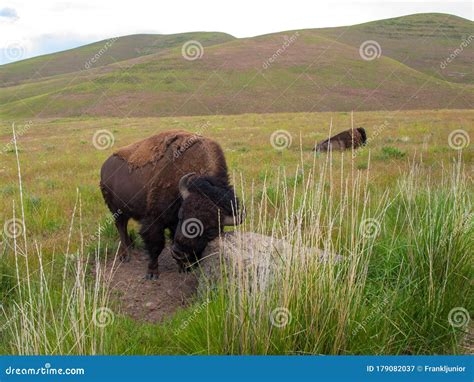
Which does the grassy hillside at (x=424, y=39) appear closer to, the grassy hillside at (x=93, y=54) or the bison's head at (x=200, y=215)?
the grassy hillside at (x=93, y=54)

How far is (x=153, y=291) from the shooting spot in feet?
19.5

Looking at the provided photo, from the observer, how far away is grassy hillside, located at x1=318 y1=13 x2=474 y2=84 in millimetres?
97875

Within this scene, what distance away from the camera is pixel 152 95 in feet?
219

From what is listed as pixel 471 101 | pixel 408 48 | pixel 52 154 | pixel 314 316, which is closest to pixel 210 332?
pixel 314 316

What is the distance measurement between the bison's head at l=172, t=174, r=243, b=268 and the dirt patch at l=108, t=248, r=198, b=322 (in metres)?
0.48

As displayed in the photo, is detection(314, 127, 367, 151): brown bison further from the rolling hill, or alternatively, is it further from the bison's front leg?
the rolling hill

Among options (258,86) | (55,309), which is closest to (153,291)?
(55,309)

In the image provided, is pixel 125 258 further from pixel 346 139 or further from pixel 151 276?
pixel 346 139

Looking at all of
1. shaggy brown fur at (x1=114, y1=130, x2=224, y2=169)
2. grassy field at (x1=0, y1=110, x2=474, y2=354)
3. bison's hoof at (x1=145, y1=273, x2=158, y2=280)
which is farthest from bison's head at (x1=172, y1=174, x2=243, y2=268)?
shaggy brown fur at (x1=114, y1=130, x2=224, y2=169)

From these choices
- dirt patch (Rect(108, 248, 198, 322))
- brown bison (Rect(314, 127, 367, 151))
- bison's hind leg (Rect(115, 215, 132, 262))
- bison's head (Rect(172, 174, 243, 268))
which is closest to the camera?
dirt patch (Rect(108, 248, 198, 322))

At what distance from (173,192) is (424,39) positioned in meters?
126

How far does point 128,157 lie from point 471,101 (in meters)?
67.7

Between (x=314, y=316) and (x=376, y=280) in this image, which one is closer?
(x=314, y=316)

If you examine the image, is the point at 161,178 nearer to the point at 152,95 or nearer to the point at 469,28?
the point at 152,95
